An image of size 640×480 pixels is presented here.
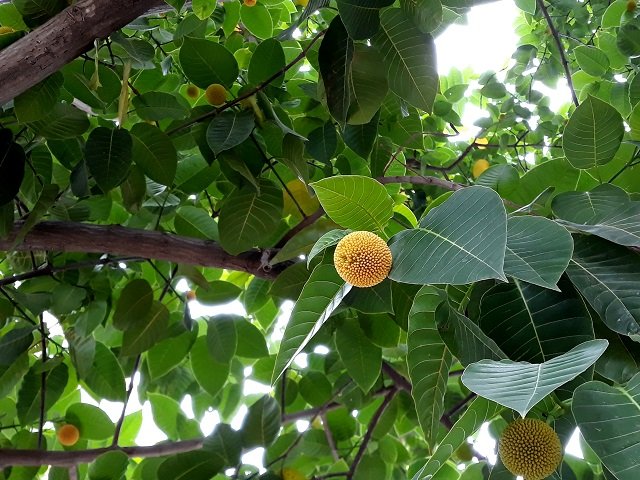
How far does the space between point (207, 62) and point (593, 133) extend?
0.70 m

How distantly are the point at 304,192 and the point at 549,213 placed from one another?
0.63 metres

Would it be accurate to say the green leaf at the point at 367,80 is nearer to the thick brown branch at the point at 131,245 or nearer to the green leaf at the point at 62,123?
the thick brown branch at the point at 131,245

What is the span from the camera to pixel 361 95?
103 cm

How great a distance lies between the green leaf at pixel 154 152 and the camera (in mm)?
1201

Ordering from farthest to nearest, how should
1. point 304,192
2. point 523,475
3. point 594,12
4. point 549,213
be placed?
point 594,12
point 304,192
point 549,213
point 523,475

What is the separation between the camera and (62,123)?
3.80ft

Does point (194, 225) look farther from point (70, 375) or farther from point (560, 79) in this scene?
point (560, 79)

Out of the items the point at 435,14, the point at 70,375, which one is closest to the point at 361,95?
the point at 435,14

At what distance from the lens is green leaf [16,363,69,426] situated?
1.51 m

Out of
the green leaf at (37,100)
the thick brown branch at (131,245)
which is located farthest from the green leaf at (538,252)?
the green leaf at (37,100)

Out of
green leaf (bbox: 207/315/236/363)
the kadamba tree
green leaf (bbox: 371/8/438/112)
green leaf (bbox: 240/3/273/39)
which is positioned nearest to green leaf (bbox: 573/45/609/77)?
the kadamba tree

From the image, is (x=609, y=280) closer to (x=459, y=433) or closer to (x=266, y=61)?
(x=459, y=433)

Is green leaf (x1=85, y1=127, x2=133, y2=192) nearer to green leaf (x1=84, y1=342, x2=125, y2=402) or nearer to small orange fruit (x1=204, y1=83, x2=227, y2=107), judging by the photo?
small orange fruit (x1=204, y1=83, x2=227, y2=107)

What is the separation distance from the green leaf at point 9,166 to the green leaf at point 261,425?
25.5 inches
